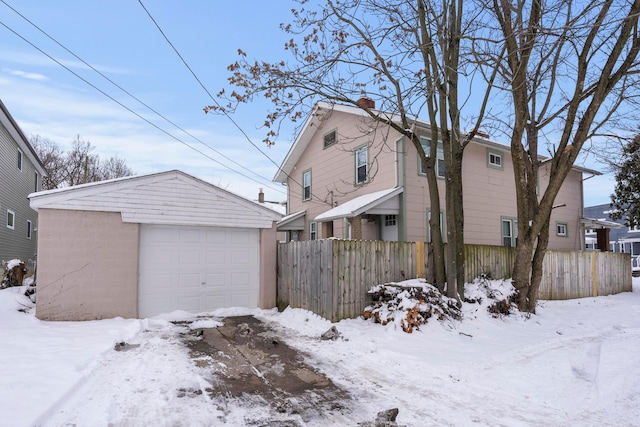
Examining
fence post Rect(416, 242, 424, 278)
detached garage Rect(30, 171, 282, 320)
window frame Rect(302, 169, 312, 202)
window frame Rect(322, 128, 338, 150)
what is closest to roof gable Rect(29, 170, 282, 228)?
detached garage Rect(30, 171, 282, 320)

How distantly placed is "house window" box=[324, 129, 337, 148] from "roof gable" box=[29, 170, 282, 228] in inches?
244

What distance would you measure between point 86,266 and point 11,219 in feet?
34.1

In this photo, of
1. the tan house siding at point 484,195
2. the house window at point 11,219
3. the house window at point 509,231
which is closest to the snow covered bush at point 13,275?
the house window at point 11,219

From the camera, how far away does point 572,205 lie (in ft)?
59.9

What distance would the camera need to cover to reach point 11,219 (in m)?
15.9

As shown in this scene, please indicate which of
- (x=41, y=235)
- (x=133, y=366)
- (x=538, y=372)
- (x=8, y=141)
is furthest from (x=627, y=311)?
(x=8, y=141)

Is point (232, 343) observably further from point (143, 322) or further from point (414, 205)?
point (414, 205)

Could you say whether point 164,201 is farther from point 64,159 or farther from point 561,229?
point 64,159

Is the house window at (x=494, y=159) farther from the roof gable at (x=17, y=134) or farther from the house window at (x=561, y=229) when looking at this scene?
the roof gable at (x=17, y=134)

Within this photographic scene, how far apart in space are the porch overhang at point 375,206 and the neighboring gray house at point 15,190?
1196 cm

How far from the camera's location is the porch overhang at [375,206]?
11.8m

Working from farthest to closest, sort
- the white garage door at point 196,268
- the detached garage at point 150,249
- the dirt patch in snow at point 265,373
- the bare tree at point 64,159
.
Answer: the bare tree at point 64,159, the white garage door at point 196,268, the detached garage at point 150,249, the dirt patch in snow at point 265,373

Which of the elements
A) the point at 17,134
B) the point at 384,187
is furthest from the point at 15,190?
the point at 384,187

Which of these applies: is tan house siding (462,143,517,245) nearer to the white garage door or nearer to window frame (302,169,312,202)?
window frame (302,169,312,202)
